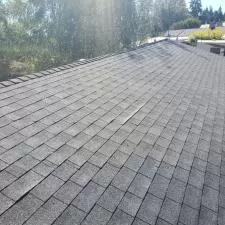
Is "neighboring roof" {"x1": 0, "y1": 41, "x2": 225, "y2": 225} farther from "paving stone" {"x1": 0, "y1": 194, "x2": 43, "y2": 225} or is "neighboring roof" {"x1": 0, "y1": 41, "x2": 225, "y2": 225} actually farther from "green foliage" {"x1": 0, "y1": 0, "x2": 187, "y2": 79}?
"green foliage" {"x1": 0, "y1": 0, "x2": 187, "y2": 79}

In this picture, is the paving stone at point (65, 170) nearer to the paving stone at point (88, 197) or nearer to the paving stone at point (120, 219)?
the paving stone at point (88, 197)

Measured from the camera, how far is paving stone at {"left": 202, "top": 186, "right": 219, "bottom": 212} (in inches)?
164

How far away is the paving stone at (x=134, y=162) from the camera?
450 centimetres

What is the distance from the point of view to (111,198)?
3662mm

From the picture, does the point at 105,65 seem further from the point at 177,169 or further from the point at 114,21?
the point at 114,21

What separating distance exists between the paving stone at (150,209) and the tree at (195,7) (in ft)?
485

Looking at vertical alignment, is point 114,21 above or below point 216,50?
above

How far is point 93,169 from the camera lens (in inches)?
164

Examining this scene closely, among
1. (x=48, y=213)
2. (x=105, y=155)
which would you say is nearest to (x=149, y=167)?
(x=105, y=155)

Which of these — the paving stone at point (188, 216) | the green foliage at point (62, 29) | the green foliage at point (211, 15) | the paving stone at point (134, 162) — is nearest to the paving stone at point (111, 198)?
the paving stone at point (134, 162)

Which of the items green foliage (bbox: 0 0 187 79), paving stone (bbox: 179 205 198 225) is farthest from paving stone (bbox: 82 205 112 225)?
green foliage (bbox: 0 0 187 79)

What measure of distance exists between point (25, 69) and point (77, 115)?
2442cm

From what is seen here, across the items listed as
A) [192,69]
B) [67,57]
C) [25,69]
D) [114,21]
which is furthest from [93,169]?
[114,21]

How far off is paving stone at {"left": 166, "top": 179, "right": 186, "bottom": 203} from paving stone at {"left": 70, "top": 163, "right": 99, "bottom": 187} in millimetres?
1127
